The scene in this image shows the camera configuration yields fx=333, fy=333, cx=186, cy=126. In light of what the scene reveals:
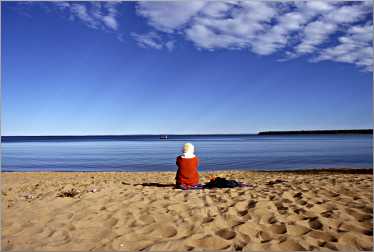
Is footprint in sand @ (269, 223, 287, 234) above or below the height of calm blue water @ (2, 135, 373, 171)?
above

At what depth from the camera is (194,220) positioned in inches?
220

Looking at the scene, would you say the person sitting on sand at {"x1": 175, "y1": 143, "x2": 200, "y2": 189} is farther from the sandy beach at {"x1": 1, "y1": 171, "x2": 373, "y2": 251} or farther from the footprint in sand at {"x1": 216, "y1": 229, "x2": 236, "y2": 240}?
the footprint in sand at {"x1": 216, "y1": 229, "x2": 236, "y2": 240}

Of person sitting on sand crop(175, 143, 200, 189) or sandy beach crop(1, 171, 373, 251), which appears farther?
person sitting on sand crop(175, 143, 200, 189)

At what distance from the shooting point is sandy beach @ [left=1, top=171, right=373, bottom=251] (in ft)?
15.3

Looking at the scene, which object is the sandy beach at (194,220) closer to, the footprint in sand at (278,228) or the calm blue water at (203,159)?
the footprint in sand at (278,228)

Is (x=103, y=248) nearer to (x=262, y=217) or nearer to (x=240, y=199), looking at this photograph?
(x=262, y=217)

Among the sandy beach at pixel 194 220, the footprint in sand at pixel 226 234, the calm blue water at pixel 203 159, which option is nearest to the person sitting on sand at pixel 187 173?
the sandy beach at pixel 194 220

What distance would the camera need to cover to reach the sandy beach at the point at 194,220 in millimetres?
4648

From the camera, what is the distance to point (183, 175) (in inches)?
348

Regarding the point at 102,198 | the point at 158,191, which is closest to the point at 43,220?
the point at 102,198

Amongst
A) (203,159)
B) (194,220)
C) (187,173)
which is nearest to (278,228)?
(194,220)

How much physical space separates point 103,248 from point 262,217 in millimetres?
2625

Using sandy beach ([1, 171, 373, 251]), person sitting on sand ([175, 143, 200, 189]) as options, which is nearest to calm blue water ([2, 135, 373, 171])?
person sitting on sand ([175, 143, 200, 189])

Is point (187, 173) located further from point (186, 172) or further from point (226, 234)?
point (226, 234)
